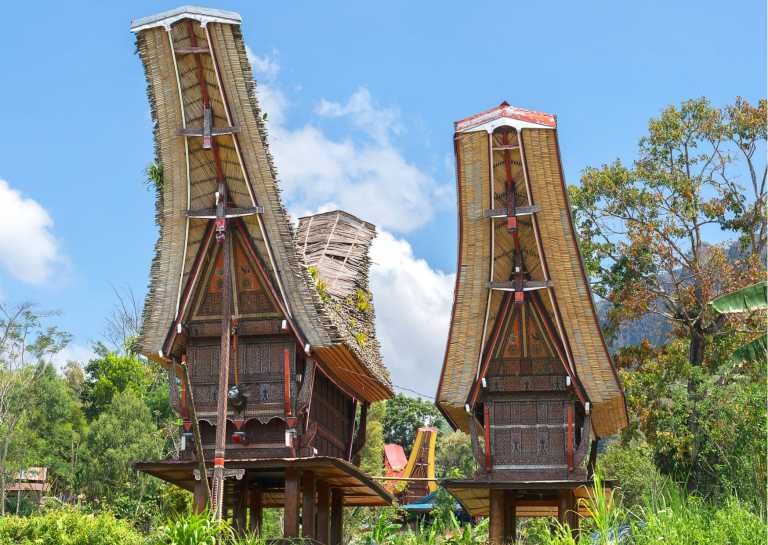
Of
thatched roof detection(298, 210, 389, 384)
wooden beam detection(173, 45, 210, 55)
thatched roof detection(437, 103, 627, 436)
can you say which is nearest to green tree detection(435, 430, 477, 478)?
thatched roof detection(298, 210, 389, 384)

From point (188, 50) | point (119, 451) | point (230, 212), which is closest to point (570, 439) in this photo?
point (230, 212)

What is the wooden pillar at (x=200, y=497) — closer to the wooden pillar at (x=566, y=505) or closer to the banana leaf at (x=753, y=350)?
the wooden pillar at (x=566, y=505)

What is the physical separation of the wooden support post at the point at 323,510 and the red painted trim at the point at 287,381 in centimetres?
232

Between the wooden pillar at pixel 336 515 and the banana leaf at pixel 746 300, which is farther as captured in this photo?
the wooden pillar at pixel 336 515

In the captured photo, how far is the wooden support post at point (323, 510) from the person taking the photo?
1608 centimetres

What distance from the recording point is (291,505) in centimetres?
1401

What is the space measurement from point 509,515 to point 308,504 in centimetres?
281

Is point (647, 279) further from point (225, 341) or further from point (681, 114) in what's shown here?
point (225, 341)

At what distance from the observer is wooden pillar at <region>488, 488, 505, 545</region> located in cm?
1409

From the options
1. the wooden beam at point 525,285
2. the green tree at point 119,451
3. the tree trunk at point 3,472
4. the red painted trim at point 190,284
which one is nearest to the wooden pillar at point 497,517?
the wooden beam at point 525,285

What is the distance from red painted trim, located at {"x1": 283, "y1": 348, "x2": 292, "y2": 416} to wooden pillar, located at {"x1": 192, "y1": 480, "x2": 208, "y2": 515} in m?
1.50

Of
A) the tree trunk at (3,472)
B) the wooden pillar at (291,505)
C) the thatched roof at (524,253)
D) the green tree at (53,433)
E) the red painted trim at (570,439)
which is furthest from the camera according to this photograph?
the green tree at (53,433)

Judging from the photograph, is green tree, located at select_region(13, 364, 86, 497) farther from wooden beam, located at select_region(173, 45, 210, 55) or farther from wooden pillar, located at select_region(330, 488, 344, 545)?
wooden beam, located at select_region(173, 45, 210, 55)

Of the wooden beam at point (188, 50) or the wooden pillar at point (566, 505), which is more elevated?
the wooden beam at point (188, 50)
